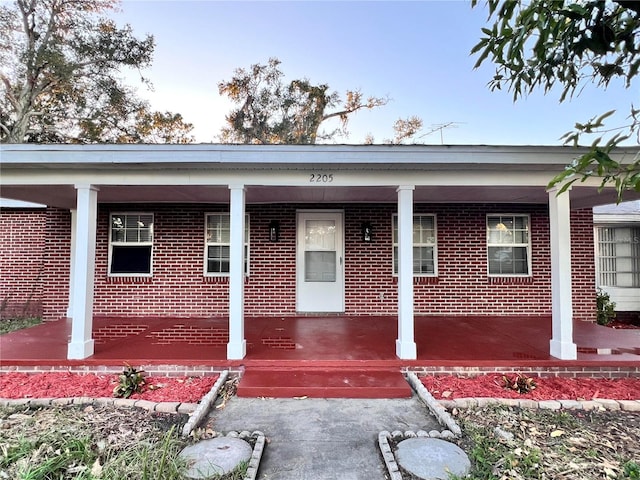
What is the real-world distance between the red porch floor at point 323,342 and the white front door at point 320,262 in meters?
0.37

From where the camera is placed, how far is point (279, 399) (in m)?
3.67

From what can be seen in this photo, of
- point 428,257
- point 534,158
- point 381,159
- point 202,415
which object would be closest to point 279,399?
point 202,415

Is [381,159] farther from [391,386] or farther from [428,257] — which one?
[428,257]

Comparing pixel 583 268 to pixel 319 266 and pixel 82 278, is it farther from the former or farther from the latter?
pixel 82 278

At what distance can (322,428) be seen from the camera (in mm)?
3072

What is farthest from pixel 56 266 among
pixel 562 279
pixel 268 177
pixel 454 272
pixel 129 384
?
pixel 562 279

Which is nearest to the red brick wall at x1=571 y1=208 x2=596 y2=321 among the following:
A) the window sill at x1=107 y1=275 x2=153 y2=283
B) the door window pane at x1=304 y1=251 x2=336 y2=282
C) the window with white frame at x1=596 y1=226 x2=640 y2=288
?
the window with white frame at x1=596 y1=226 x2=640 y2=288

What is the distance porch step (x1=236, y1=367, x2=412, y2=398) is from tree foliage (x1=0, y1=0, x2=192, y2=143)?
1317cm

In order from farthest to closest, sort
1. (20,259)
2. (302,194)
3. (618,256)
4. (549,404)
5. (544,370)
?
(618,256), (20,259), (302,194), (544,370), (549,404)

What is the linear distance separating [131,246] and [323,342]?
15.2 ft

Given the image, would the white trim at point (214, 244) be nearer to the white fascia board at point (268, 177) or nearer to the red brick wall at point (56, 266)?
the white fascia board at point (268, 177)

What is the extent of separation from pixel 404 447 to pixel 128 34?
17.0m

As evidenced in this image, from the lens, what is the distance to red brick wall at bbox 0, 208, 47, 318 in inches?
293

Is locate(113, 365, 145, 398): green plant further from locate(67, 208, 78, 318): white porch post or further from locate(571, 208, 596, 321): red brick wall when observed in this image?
locate(571, 208, 596, 321): red brick wall
